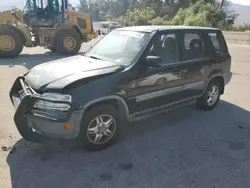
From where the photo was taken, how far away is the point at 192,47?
457 cm

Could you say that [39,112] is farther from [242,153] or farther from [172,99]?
[242,153]

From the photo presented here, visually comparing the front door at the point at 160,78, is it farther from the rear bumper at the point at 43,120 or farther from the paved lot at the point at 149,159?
the rear bumper at the point at 43,120

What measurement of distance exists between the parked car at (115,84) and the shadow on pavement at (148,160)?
0.29 m

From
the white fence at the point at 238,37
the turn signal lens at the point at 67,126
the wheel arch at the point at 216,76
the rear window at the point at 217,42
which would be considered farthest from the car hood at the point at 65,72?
the white fence at the point at 238,37

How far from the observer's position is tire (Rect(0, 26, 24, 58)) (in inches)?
447

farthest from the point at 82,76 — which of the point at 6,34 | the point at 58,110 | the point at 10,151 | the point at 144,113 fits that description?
the point at 6,34

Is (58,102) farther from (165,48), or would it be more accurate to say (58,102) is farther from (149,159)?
(165,48)

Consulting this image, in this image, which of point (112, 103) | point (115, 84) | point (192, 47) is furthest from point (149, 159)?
point (192, 47)

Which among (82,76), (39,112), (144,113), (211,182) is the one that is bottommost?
(211,182)

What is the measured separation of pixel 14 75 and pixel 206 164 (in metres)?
6.97

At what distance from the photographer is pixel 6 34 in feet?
37.3

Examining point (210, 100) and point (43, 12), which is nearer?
point (210, 100)

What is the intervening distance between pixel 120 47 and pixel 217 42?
228cm

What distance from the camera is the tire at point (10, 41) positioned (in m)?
11.3
